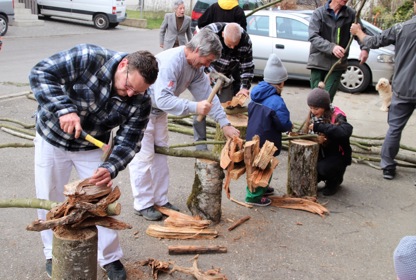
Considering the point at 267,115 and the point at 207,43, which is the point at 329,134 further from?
the point at 207,43

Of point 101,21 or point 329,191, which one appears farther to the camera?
point 101,21

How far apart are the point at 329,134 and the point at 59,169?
277 cm

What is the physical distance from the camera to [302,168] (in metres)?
5.08

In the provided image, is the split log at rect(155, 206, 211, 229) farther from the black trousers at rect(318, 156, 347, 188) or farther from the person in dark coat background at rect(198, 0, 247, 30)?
the person in dark coat background at rect(198, 0, 247, 30)

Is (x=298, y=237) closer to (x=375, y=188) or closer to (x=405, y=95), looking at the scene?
(x=375, y=188)

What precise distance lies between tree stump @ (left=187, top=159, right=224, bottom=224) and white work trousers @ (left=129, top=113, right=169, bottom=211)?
1.14ft

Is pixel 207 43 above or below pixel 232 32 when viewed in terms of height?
below

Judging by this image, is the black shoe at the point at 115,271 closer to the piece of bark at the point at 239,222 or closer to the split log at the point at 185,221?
the split log at the point at 185,221

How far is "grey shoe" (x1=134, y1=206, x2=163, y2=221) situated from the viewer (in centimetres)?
456

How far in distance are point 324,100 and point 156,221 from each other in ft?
6.59

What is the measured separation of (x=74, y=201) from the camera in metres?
2.87

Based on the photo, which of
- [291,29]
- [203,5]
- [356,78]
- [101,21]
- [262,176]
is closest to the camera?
[262,176]

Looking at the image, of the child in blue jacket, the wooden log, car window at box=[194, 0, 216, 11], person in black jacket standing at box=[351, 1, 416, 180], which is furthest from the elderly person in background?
the wooden log

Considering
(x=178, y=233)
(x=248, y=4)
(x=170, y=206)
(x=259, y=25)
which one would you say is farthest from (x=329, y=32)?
(x=248, y=4)
